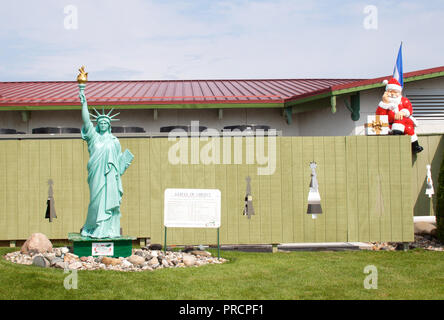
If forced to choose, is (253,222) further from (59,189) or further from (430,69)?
(430,69)

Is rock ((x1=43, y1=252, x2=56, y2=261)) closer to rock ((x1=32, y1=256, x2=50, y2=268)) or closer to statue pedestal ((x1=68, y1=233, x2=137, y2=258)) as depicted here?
rock ((x1=32, y1=256, x2=50, y2=268))

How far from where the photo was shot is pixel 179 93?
54.5ft

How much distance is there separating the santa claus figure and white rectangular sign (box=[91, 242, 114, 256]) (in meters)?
6.81

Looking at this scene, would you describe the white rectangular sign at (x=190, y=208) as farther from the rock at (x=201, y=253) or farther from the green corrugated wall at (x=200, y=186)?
the green corrugated wall at (x=200, y=186)

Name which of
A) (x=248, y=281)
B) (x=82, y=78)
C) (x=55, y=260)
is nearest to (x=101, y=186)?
(x=55, y=260)

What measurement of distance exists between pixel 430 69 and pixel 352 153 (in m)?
4.42

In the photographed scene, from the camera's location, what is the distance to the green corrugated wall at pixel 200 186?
1021cm

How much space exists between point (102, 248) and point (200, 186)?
2282 millimetres

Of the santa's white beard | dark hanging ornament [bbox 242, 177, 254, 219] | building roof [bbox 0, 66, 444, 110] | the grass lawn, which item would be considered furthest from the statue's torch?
the santa's white beard

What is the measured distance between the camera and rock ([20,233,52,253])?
9281mm

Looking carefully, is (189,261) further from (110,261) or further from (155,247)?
(155,247)

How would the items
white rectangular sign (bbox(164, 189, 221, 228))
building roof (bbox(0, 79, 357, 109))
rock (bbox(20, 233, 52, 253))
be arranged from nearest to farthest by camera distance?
rock (bbox(20, 233, 52, 253)) < white rectangular sign (bbox(164, 189, 221, 228)) < building roof (bbox(0, 79, 357, 109))

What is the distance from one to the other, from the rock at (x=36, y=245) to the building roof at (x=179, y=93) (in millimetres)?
5839

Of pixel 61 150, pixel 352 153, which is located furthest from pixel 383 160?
pixel 61 150
